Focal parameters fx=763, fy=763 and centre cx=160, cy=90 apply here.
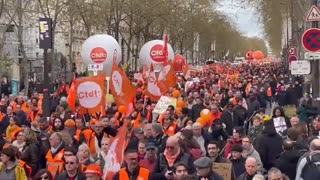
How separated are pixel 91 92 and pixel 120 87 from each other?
149 centimetres

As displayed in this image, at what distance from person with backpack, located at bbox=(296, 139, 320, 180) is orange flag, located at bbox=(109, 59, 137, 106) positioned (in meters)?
7.05

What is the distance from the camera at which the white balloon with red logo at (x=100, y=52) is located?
2485cm

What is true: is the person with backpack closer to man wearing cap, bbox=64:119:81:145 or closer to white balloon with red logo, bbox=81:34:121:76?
man wearing cap, bbox=64:119:81:145

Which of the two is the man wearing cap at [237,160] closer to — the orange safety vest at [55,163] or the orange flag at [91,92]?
the orange safety vest at [55,163]

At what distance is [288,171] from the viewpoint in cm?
978

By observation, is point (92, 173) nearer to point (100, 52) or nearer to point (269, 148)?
point (269, 148)

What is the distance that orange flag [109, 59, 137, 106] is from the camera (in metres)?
15.5

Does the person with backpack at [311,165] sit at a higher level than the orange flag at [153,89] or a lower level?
lower

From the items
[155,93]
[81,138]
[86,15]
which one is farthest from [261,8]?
[81,138]

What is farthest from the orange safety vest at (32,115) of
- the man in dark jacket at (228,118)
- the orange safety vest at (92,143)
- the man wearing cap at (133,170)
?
the man wearing cap at (133,170)

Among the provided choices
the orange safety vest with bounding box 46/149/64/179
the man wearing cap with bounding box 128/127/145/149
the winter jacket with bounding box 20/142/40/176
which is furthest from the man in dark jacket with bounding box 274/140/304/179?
the winter jacket with bounding box 20/142/40/176

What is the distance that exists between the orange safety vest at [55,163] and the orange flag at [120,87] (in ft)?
18.1

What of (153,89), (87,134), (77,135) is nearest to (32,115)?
(153,89)

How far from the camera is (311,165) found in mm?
8844
